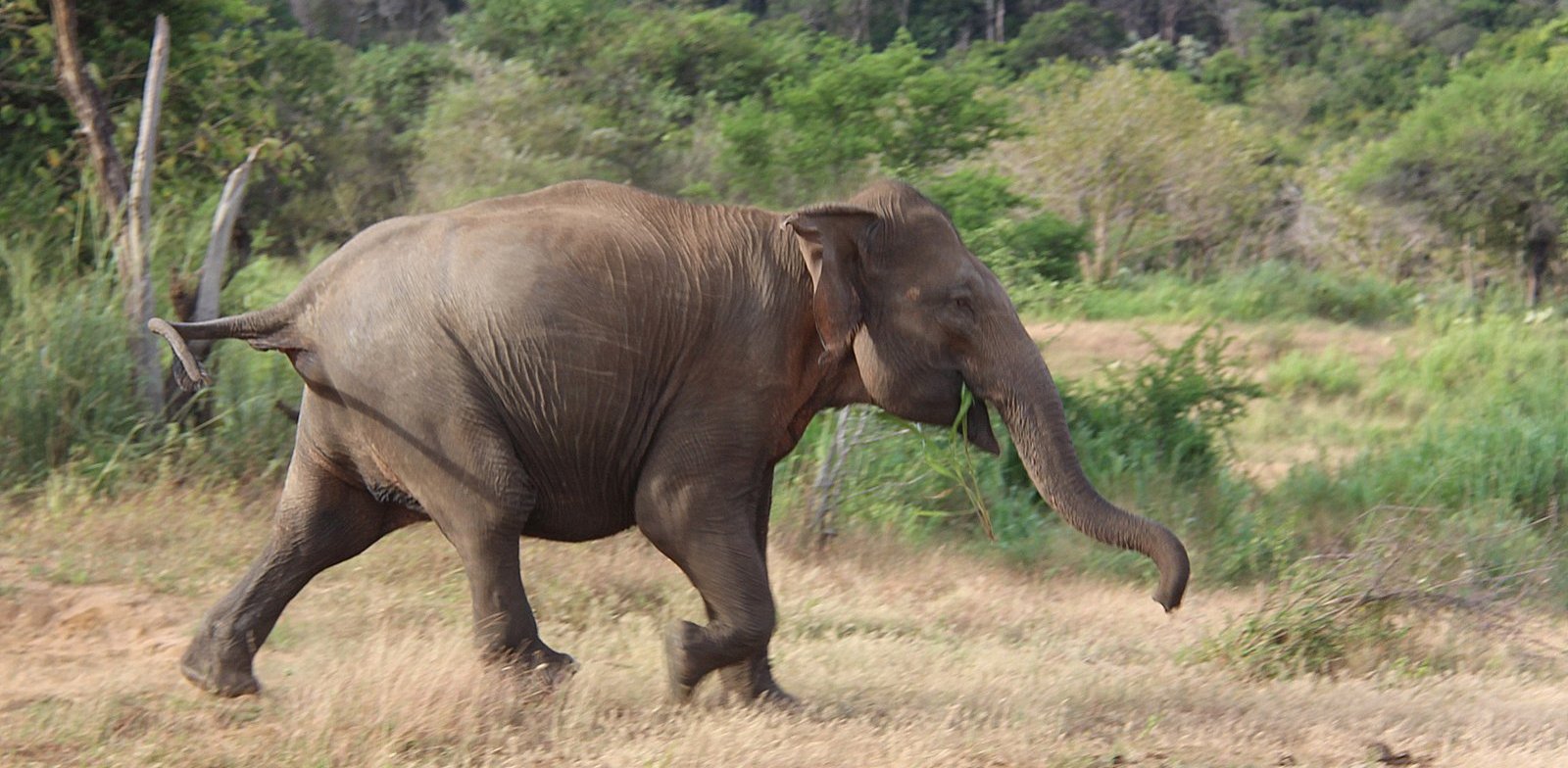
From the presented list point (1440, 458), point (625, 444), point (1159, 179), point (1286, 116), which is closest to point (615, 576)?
point (625, 444)

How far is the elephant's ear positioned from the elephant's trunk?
54 centimetres

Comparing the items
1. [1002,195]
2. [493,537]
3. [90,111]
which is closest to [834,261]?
[493,537]

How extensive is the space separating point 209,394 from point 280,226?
12626 mm

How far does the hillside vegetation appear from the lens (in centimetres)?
575

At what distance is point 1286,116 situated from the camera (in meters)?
40.9

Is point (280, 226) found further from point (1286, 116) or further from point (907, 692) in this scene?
point (1286, 116)

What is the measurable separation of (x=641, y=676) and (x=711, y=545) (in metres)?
1.08

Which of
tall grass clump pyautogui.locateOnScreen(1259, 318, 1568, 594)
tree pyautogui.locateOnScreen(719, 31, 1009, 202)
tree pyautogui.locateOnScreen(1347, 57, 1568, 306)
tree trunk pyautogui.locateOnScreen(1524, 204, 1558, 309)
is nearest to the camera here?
tall grass clump pyautogui.locateOnScreen(1259, 318, 1568, 594)

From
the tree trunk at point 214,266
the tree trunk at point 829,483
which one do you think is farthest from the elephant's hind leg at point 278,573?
the tree trunk at point 829,483

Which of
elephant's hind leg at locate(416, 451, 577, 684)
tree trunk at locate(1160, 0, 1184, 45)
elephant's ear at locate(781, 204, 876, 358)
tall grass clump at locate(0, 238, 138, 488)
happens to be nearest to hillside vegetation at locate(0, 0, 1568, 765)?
tall grass clump at locate(0, 238, 138, 488)

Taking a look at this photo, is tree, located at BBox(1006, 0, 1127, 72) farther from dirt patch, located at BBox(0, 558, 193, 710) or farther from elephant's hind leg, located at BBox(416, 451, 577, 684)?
elephant's hind leg, located at BBox(416, 451, 577, 684)

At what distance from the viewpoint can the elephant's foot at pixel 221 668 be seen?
19.1 ft

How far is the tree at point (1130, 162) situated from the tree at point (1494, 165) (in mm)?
2452

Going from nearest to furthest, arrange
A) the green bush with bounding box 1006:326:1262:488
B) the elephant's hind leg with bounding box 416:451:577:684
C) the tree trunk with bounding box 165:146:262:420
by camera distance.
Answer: the elephant's hind leg with bounding box 416:451:577:684 < the tree trunk with bounding box 165:146:262:420 < the green bush with bounding box 1006:326:1262:488
